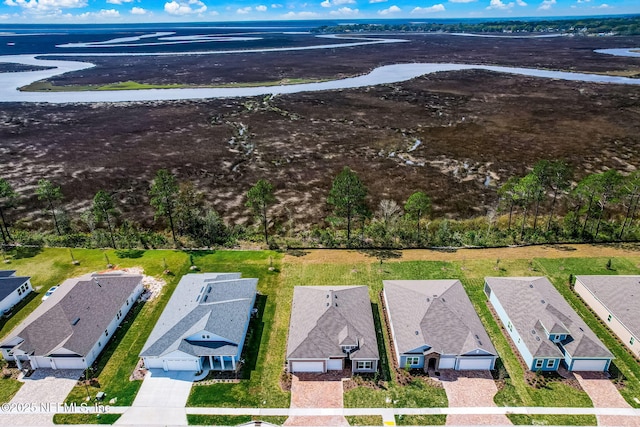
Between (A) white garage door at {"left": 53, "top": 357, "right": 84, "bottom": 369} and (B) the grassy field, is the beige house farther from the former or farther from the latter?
(A) white garage door at {"left": 53, "top": 357, "right": 84, "bottom": 369}

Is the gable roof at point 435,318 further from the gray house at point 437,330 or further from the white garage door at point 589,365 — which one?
the white garage door at point 589,365

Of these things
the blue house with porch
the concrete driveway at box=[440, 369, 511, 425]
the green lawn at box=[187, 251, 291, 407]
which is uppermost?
the blue house with porch

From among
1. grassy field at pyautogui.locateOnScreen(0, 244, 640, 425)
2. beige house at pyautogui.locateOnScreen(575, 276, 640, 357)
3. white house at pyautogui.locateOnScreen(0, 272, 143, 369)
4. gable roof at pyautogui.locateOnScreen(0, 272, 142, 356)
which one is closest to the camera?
grassy field at pyautogui.locateOnScreen(0, 244, 640, 425)

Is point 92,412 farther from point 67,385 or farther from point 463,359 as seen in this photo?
point 463,359

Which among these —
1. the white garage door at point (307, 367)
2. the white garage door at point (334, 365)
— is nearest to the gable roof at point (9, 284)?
the white garage door at point (307, 367)

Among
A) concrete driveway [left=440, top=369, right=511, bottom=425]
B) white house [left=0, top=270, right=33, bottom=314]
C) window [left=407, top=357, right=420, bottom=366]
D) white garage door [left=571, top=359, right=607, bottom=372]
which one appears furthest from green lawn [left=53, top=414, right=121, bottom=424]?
white garage door [left=571, top=359, right=607, bottom=372]

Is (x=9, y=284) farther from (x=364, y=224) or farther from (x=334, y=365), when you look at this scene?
(x=364, y=224)

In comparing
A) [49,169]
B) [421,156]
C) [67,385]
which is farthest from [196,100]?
[67,385]
